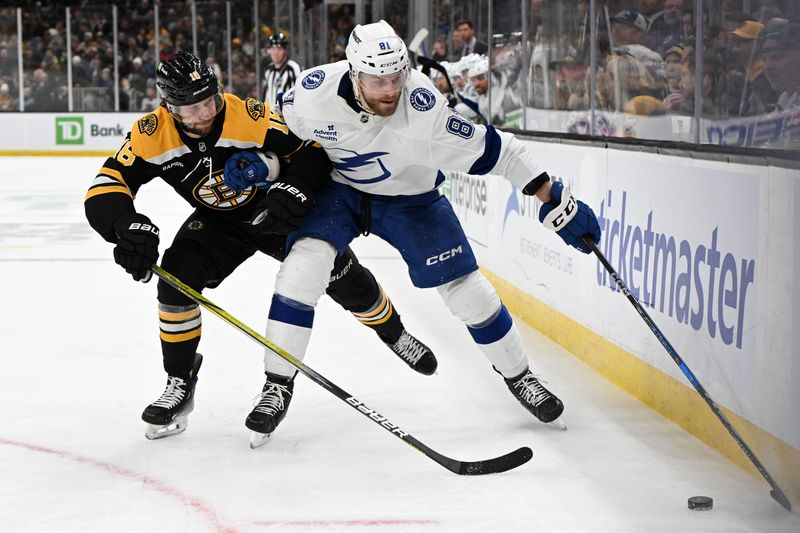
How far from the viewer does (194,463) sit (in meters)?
2.88

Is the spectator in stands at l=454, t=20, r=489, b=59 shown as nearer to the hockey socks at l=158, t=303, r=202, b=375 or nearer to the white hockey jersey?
the white hockey jersey

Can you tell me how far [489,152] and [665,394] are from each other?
0.94m

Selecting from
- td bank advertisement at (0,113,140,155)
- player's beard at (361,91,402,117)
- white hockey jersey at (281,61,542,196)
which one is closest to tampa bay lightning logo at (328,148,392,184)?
white hockey jersey at (281,61,542,196)

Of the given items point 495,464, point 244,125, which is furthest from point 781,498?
point 244,125

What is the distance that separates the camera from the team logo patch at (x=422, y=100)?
9.84ft

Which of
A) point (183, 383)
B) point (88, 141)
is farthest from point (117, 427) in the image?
point (88, 141)

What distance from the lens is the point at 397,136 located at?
119 inches

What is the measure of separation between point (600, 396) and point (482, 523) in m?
1.29

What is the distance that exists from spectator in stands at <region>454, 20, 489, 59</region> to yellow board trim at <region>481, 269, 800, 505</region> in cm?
212

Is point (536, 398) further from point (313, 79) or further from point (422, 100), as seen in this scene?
point (313, 79)

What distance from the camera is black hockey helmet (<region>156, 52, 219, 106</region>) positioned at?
2.87 m

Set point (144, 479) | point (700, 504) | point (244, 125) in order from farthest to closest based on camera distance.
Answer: point (244, 125) → point (144, 479) → point (700, 504)

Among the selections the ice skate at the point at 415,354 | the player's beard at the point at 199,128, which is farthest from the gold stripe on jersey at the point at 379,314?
the player's beard at the point at 199,128

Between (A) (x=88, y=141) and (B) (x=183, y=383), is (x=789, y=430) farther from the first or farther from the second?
(A) (x=88, y=141)
